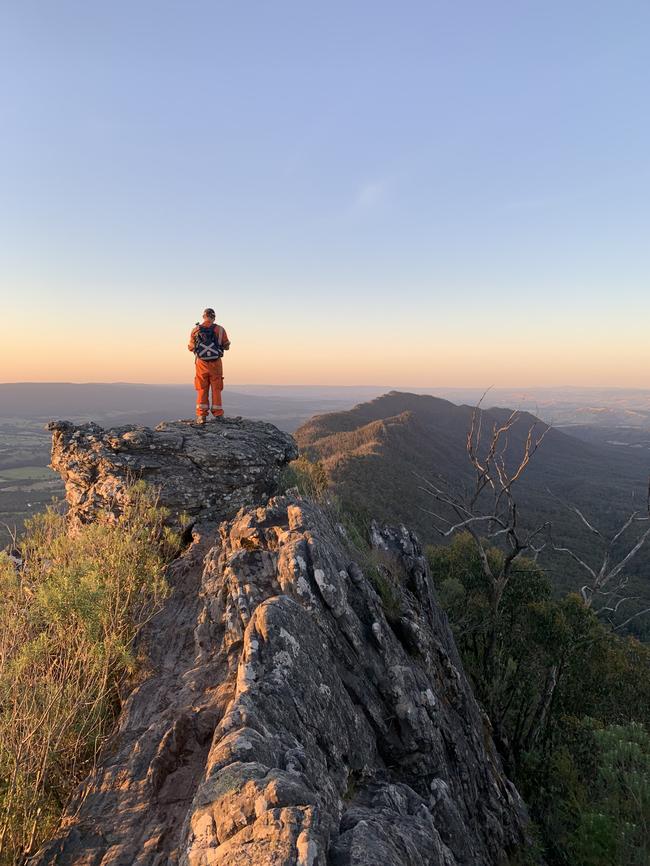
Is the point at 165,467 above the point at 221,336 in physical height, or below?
below

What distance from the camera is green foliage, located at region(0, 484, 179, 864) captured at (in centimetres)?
379

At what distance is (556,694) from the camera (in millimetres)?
17438

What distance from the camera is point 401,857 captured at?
351cm

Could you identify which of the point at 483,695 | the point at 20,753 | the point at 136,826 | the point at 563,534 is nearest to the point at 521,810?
the point at 483,695

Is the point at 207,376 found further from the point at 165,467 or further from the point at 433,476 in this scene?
the point at 433,476

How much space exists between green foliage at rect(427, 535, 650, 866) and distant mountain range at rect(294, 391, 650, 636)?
472cm

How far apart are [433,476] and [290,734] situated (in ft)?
55.2

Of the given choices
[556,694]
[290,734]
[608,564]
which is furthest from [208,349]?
[556,694]

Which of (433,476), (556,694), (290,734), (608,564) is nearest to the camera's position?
(290,734)

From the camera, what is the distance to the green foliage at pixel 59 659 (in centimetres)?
379

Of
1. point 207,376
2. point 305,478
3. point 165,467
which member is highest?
point 207,376

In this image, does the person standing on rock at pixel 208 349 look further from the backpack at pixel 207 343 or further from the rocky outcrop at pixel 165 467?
the rocky outcrop at pixel 165 467

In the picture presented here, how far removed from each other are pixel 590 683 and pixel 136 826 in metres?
19.5

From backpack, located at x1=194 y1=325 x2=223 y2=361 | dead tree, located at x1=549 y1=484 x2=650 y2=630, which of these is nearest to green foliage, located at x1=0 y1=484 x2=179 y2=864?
backpack, located at x1=194 y1=325 x2=223 y2=361
